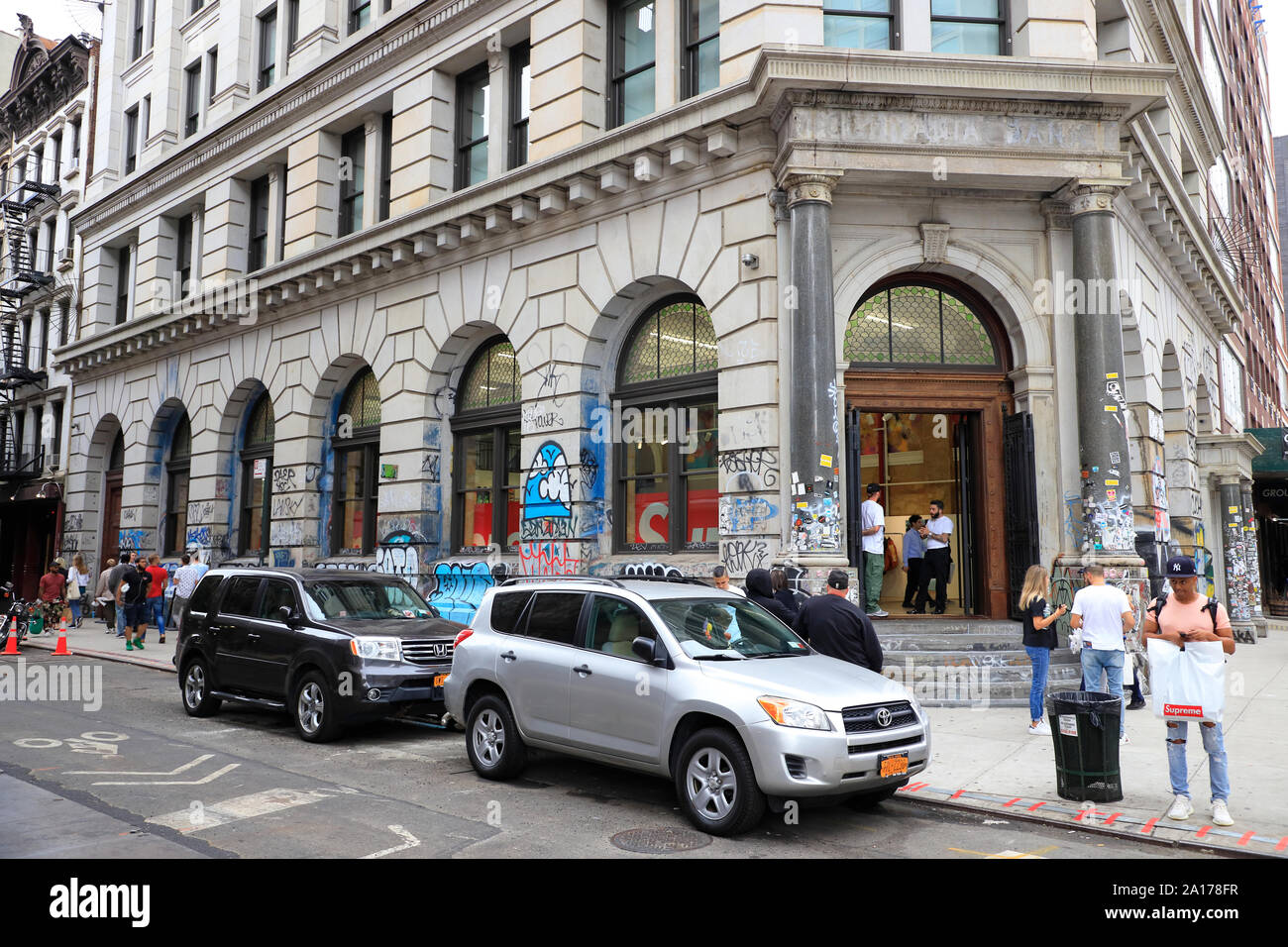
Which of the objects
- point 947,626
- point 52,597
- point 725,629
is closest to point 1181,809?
point 725,629

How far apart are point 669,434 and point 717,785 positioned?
9.22m

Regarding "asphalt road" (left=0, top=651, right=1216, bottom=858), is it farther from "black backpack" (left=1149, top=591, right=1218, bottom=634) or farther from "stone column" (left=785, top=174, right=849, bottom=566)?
"stone column" (left=785, top=174, right=849, bottom=566)

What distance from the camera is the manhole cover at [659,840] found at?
620cm

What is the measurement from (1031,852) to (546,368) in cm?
1199

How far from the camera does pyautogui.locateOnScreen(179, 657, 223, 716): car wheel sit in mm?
11688

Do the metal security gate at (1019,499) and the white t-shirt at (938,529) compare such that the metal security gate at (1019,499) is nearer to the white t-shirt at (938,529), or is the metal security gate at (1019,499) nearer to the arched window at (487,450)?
the white t-shirt at (938,529)

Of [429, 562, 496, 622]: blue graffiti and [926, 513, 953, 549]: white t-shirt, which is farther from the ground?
[926, 513, 953, 549]: white t-shirt

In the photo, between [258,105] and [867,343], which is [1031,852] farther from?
[258,105]

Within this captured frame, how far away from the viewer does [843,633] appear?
8484 mm

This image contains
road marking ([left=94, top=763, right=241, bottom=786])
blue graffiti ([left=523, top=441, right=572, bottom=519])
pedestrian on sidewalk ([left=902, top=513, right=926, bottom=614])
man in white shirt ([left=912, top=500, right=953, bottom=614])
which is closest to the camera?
road marking ([left=94, top=763, right=241, bottom=786])

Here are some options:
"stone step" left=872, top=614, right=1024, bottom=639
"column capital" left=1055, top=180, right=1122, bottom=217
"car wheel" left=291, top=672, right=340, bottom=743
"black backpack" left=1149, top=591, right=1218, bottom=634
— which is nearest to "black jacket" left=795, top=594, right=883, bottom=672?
"black backpack" left=1149, top=591, right=1218, bottom=634

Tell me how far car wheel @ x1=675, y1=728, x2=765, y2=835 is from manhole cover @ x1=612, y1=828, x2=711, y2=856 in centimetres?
15

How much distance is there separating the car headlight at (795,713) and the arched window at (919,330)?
885 centimetres
